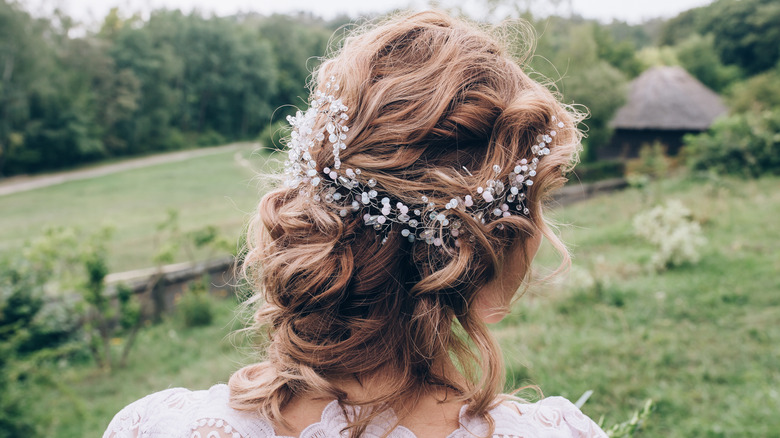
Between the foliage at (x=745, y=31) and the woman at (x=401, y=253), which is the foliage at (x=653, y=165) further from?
the woman at (x=401, y=253)

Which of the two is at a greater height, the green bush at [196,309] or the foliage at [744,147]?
the foliage at [744,147]

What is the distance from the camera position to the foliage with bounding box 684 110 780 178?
15641 mm

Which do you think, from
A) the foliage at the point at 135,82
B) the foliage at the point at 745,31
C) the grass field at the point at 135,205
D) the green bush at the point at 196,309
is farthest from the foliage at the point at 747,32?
the green bush at the point at 196,309

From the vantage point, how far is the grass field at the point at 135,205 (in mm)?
14898

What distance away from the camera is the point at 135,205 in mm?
21688

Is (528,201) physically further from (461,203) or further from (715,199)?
(715,199)

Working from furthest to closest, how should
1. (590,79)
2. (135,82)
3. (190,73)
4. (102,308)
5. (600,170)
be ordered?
(190,73) → (135,82) → (600,170) → (590,79) → (102,308)

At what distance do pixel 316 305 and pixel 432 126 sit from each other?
19.5 inches

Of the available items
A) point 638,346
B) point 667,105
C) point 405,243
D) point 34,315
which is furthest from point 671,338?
point 667,105

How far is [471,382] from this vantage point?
50.9 inches

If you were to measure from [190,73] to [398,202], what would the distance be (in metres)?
50.9

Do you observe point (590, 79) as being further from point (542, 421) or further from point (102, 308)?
point (542, 421)

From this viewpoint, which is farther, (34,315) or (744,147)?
(744,147)

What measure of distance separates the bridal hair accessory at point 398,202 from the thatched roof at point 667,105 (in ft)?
90.7
